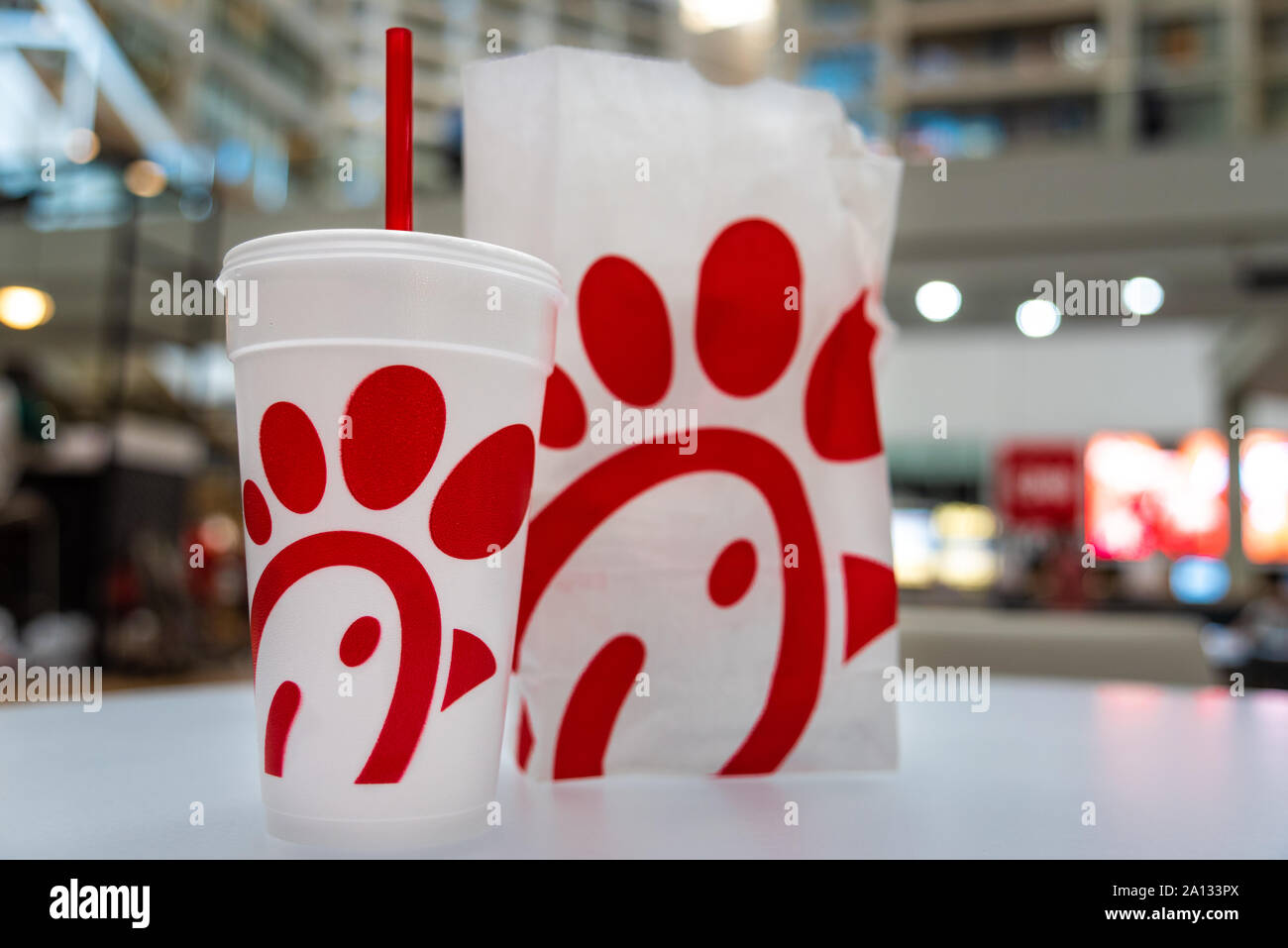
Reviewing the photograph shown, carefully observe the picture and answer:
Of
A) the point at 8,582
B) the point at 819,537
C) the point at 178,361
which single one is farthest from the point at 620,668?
the point at 178,361

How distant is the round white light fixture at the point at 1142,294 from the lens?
19.4 ft

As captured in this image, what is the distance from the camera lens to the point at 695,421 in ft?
1.61

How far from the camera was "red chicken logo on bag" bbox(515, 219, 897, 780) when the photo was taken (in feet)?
1.55

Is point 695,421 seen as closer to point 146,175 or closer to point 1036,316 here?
point 1036,316

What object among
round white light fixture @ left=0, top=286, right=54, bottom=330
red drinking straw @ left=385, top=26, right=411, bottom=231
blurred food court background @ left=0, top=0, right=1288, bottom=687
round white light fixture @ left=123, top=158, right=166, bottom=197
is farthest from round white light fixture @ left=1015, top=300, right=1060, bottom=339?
red drinking straw @ left=385, top=26, right=411, bottom=231

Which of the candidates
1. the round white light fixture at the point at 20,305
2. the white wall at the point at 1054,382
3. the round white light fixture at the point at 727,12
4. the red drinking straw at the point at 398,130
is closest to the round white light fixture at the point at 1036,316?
the white wall at the point at 1054,382

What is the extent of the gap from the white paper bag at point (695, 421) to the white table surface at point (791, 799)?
0.04 meters

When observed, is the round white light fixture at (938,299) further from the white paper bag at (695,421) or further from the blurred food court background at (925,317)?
the white paper bag at (695,421)

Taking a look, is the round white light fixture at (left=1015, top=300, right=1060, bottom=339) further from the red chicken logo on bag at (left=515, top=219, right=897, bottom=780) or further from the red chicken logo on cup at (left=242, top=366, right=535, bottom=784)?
the red chicken logo on cup at (left=242, top=366, right=535, bottom=784)

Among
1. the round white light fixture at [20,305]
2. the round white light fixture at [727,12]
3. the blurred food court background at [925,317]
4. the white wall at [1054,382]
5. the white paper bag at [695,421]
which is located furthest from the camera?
the round white light fixture at [727,12]

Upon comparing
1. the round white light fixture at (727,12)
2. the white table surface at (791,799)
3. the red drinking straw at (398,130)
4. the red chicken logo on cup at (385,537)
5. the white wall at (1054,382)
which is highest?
the round white light fixture at (727,12)

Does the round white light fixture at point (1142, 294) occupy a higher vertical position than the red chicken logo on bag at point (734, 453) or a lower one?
higher

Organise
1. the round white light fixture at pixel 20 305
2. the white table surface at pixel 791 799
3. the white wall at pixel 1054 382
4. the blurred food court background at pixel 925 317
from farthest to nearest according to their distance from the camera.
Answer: the white wall at pixel 1054 382 → the round white light fixture at pixel 20 305 → the blurred food court background at pixel 925 317 → the white table surface at pixel 791 799
